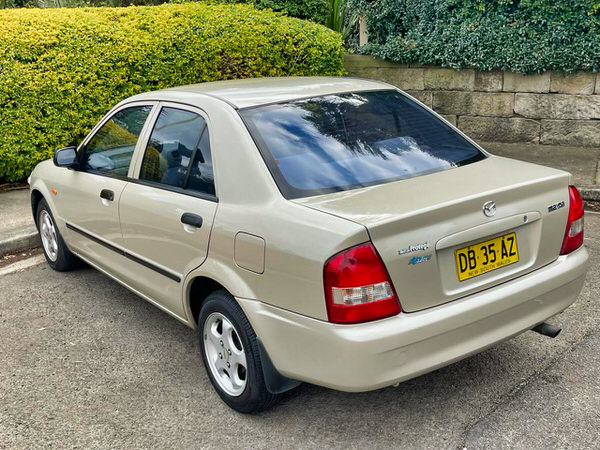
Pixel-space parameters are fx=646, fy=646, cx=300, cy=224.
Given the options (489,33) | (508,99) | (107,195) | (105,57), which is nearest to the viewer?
(107,195)

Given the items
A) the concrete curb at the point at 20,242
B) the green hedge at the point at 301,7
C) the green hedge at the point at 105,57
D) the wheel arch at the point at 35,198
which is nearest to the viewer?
the wheel arch at the point at 35,198

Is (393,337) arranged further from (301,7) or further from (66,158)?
(301,7)

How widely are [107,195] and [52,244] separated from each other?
5.18 ft

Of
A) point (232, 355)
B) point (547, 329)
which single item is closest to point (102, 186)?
point (232, 355)

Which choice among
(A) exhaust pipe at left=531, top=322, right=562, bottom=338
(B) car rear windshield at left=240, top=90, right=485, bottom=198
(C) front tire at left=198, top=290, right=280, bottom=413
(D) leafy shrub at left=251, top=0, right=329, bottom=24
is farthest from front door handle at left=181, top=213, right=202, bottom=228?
(D) leafy shrub at left=251, top=0, right=329, bottom=24

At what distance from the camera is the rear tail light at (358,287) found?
8.51 feet

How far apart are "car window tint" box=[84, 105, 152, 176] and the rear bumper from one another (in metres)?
1.65

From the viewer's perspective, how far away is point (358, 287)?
2613mm

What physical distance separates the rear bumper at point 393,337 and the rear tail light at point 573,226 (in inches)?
12.2

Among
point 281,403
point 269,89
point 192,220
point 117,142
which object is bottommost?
point 281,403

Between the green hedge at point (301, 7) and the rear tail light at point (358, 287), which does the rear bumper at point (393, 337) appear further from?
the green hedge at point (301, 7)

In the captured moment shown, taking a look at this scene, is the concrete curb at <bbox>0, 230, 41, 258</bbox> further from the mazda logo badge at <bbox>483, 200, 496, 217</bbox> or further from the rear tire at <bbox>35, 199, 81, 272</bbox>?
the mazda logo badge at <bbox>483, 200, 496, 217</bbox>

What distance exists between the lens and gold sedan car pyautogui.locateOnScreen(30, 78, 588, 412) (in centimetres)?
265

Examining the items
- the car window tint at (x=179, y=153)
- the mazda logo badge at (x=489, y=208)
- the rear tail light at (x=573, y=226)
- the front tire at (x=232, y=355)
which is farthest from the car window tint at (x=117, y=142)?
the rear tail light at (x=573, y=226)
